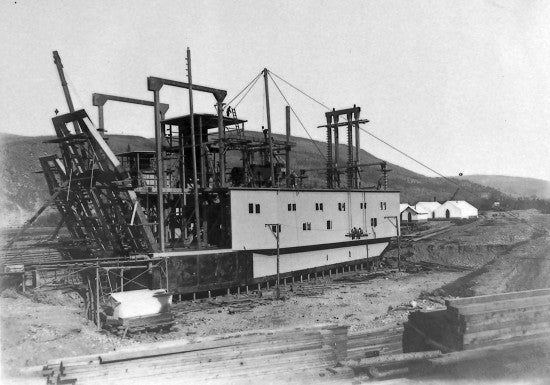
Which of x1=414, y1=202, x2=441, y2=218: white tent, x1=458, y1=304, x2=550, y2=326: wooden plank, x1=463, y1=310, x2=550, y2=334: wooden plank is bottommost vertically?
x1=463, y1=310, x2=550, y2=334: wooden plank

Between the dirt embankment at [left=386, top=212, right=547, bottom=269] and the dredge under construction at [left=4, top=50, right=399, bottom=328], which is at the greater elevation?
the dredge under construction at [left=4, top=50, right=399, bottom=328]

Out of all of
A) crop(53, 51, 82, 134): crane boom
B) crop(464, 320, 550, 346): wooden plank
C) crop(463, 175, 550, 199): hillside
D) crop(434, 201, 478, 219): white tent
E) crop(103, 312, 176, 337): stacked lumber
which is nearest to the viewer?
crop(464, 320, 550, 346): wooden plank

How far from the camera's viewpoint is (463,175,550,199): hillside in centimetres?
15625

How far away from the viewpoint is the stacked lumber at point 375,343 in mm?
12633

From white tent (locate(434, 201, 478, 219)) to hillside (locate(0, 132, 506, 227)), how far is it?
146 inches

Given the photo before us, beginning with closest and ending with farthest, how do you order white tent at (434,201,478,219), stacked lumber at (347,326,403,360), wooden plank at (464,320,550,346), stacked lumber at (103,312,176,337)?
wooden plank at (464,320,550,346), stacked lumber at (347,326,403,360), stacked lumber at (103,312,176,337), white tent at (434,201,478,219)

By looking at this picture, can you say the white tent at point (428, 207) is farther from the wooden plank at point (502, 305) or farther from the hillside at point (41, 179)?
the wooden plank at point (502, 305)

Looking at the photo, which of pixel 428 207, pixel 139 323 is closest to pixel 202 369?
pixel 139 323

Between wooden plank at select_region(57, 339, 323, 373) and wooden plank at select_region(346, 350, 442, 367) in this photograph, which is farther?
wooden plank at select_region(346, 350, 442, 367)

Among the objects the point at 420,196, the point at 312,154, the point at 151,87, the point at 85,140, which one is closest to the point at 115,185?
the point at 85,140

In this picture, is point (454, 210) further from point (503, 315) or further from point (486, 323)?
point (486, 323)

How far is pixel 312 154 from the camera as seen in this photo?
12138 centimetres

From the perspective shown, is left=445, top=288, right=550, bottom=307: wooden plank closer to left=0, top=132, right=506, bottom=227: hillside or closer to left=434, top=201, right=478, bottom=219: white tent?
left=0, top=132, right=506, bottom=227: hillside

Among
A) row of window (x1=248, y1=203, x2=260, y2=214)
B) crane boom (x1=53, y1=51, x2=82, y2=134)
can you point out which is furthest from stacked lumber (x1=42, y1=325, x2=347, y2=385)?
row of window (x1=248, y1=203, x2=260, y2=214)
